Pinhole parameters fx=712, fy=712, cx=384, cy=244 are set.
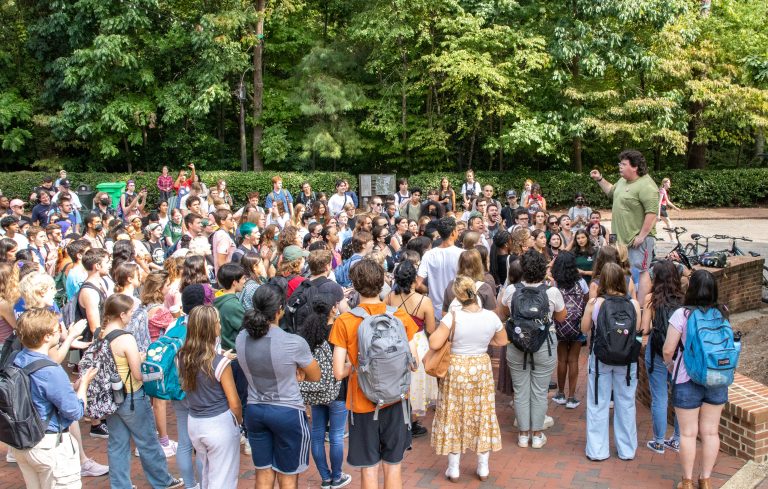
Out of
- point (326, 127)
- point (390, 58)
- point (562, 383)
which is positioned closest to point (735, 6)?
point (390, 58)

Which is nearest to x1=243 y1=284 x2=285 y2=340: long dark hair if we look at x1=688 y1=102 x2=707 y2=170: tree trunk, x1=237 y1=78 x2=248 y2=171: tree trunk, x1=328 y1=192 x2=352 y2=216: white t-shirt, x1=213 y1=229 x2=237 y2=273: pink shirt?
x1=213 y1=229 x2=237 y2=273: pink shirt

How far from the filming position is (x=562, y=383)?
295 inches

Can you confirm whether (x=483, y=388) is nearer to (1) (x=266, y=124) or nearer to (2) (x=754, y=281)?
(2) (x=754, y=281)

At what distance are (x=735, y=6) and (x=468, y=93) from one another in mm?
10091

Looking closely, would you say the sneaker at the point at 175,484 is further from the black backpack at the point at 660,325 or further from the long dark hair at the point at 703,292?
the long dark hair at the point at 703,292

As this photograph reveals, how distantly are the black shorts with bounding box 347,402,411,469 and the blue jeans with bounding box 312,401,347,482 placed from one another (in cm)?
65

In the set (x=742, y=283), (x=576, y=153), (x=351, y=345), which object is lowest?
(x=742, y=283)

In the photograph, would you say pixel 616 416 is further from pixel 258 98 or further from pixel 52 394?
pixel 258 98

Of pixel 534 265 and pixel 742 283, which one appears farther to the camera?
pixel 742 283

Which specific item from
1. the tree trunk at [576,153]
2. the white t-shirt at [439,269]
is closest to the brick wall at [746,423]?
the white t-shirt at [439,269]

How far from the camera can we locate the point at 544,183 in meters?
25.4

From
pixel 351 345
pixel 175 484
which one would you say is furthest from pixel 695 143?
pixel 175 484

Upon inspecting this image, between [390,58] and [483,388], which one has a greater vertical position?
[390,58]

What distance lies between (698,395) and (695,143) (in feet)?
76.2
